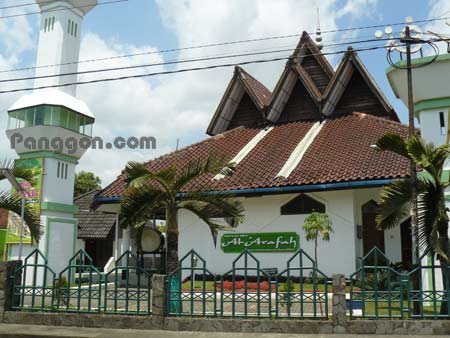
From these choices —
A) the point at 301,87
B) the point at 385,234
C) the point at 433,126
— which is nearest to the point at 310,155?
the point at 385,234

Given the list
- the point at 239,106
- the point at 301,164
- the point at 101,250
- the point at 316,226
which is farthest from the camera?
the point at 101,250

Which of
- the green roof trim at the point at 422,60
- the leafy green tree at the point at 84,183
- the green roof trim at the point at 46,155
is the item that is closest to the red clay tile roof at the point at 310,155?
the green roof trim at the point at 46,155

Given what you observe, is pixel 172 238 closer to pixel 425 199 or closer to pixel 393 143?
pixel 393 143

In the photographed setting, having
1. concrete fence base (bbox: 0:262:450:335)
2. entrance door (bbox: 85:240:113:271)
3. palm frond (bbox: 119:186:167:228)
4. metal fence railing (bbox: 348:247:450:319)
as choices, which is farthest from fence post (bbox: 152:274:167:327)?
entrance door (bbox: 85:240:113:271)

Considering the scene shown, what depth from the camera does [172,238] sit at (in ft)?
30.8

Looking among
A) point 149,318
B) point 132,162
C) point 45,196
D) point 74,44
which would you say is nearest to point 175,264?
point 149,318

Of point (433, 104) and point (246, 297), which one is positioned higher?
point (433, 104)

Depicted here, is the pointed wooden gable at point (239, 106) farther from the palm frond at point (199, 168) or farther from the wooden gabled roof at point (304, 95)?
the palm frond at point (199, 168)

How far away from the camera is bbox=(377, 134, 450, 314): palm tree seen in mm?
8289

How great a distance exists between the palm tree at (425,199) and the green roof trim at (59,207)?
13963mm

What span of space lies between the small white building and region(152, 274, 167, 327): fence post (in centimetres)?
432

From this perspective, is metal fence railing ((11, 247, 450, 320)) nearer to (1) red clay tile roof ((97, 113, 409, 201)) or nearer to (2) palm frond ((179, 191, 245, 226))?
(2) palm frond ((179, 191, 245, 226))

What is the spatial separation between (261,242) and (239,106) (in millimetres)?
7871

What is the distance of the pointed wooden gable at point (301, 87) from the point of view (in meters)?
19.8
